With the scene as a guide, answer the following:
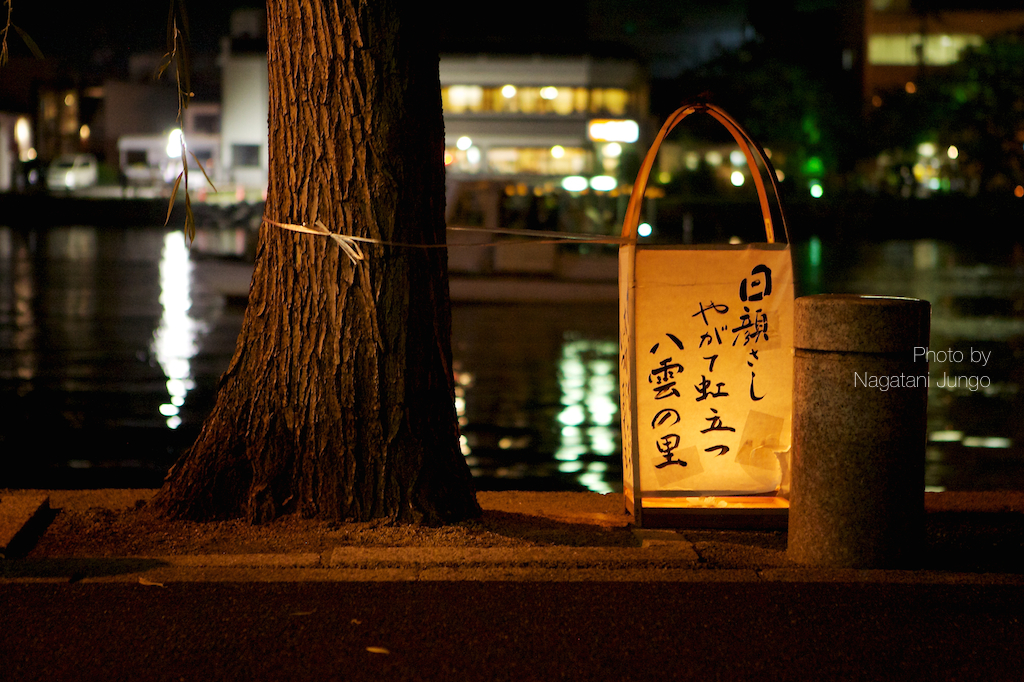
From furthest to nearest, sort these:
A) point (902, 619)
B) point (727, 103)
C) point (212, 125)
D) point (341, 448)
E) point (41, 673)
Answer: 1. point (212, 125)
2. point (727, 103)
3. point (341, 448)
4. point (902, 619)
5. point (41, 673)

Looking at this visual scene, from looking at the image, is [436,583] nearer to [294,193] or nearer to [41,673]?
[41,673]

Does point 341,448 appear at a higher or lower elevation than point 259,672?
higher

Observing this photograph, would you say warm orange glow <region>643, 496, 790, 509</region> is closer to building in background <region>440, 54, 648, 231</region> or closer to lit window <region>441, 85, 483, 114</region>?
building in background <region>440, 54, 648, 231</region>

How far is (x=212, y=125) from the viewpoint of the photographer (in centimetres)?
6975

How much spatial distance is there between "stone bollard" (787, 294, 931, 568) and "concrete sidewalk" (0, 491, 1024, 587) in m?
0.15

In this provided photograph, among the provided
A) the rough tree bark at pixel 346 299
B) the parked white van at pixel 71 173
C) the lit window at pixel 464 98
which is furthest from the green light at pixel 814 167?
the rough tree bark at pixel 346 299

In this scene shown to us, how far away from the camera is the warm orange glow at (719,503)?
5.61 meters

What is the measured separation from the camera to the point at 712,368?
18.4 feet

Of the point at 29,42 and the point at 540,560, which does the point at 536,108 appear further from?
the point at 540,560

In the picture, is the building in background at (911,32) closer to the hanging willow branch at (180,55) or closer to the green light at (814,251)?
the green light at (814,251)

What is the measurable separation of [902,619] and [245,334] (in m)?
3.25

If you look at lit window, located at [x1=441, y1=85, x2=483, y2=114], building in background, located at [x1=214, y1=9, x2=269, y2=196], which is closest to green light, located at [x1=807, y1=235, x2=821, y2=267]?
lit window, located at [x1=441, y1=85, x2=483, y2=114]

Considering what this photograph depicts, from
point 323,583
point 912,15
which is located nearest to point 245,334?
point 323,583

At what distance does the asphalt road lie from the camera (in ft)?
12.7
